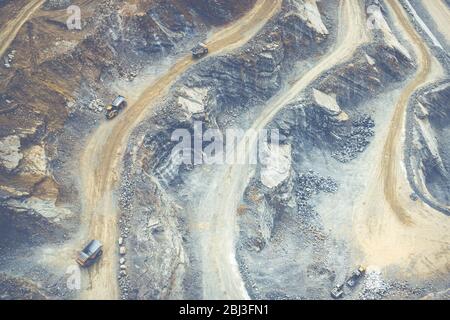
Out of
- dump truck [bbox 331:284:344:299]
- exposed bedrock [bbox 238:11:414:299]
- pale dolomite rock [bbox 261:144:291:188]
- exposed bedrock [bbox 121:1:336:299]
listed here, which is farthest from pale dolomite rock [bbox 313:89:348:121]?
dump truck [bbox 331:284:344:299]

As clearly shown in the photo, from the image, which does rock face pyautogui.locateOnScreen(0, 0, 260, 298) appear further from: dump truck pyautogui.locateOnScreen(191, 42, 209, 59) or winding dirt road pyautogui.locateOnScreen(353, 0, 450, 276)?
winding dirt road pyautogui.locateOnScreen(353, 0, 450, 276)

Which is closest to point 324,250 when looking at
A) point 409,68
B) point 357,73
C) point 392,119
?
point 392,119

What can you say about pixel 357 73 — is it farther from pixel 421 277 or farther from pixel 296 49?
pixel 421 277

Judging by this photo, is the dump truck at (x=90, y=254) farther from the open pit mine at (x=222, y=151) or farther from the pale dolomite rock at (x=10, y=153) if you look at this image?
the pale dolomite rock at (x=10, y=153)

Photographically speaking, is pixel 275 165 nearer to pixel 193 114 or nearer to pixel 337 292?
pixel 193 114

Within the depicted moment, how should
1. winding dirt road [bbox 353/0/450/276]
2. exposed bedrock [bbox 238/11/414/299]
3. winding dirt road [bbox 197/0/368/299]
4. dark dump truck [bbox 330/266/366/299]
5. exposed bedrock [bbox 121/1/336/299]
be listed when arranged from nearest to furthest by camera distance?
exposed bedrock [bbox 121/1/336/299], winding dirt road [bbox 197/0/368/299], dark dump truck [bbox 330/266/366/299], exposed bedrock [bbox 238/11/414/299], winding dirt road [bbox 353/0/450/276]

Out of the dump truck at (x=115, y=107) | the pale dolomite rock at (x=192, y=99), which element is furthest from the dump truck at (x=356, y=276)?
the dump truck at (x=115, y=107)
